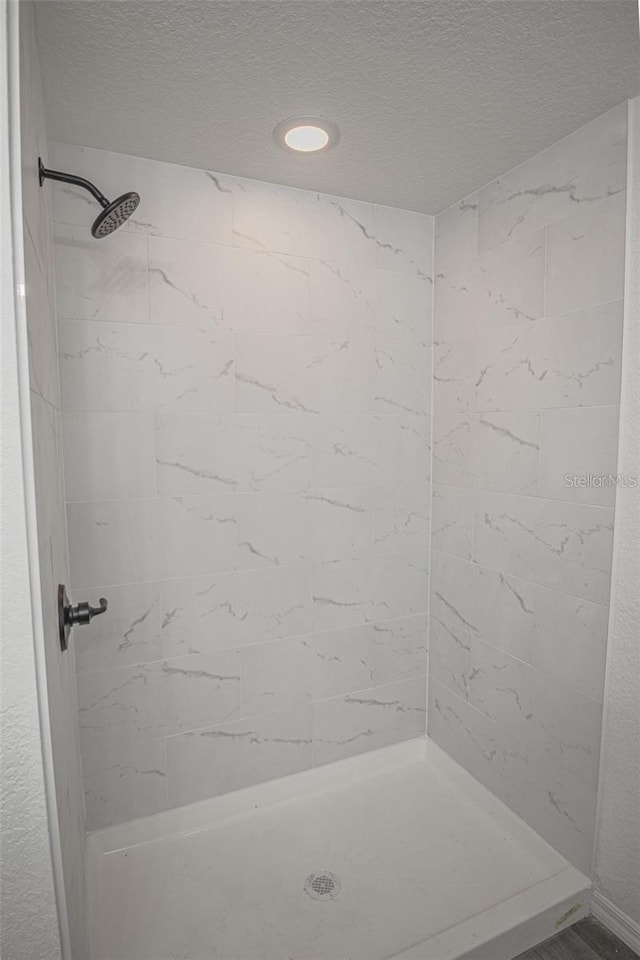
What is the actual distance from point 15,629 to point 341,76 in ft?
4.48

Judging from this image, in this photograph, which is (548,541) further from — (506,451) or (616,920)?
(616,920)

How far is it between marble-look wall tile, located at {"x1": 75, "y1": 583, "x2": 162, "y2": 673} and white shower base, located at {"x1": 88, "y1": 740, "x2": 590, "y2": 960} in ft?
1.88

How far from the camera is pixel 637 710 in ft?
4.55

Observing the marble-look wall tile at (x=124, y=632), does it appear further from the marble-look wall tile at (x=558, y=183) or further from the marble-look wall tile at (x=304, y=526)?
the marble-look wall tile at (x=558, y=183)

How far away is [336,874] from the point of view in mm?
1661

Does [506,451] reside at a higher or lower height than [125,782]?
higher

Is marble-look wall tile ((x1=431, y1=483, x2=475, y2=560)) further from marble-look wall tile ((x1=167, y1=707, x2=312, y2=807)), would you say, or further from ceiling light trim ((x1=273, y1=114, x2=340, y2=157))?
ceiling light trim ((x1=273, y1=114, x2=340, y2=157))

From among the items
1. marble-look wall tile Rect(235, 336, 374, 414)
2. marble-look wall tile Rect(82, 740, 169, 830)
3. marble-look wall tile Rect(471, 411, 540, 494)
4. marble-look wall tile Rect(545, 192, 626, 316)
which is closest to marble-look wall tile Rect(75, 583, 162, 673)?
marble-look wall tile Rect(82, 740, 169, 830)

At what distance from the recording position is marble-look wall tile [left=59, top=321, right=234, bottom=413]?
5.32 feet

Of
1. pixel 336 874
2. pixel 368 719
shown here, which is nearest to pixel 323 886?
pixel 336 874

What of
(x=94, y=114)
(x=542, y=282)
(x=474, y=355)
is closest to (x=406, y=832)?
(x=474, y=355)

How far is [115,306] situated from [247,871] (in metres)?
1.80

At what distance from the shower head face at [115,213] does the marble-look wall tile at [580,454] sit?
4.23ft

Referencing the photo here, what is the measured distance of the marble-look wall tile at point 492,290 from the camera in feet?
5.54
